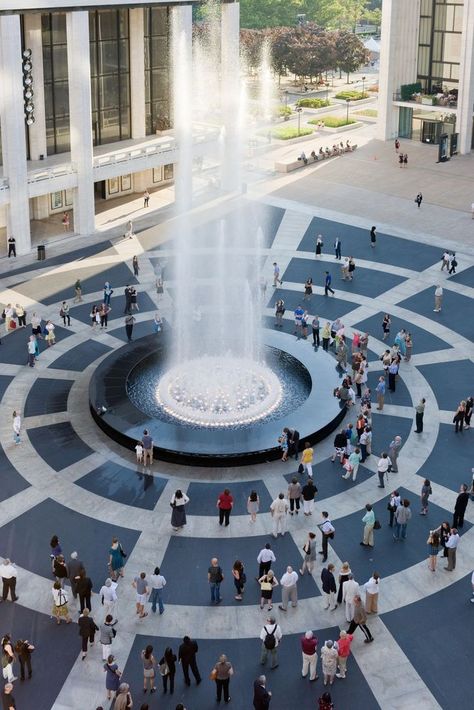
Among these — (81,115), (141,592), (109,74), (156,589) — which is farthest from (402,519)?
(109,74)

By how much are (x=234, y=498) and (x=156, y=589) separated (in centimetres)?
598

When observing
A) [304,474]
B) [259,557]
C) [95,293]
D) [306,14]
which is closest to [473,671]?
[259,557]

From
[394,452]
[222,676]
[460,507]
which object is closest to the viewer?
[222,676]

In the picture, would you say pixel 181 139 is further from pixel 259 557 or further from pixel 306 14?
pixel 306 14

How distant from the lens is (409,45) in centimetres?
7694

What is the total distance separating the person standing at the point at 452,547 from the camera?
2561cm

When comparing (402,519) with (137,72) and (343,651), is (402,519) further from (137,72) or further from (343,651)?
(137,72)

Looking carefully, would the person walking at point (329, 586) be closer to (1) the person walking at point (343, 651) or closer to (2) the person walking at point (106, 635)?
(1) the person walking at point (343, 651)

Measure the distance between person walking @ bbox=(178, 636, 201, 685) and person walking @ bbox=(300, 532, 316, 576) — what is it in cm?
472

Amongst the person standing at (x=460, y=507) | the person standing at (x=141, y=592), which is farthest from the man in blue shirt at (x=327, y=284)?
the person standing at (x=141, y=592)

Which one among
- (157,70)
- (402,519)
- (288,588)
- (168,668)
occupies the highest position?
(157,70)

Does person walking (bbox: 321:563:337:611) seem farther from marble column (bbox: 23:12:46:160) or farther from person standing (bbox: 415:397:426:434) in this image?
marble column (bbox: 23:12:46:160)

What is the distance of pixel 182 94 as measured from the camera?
61.7m

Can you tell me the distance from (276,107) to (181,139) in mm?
34643
